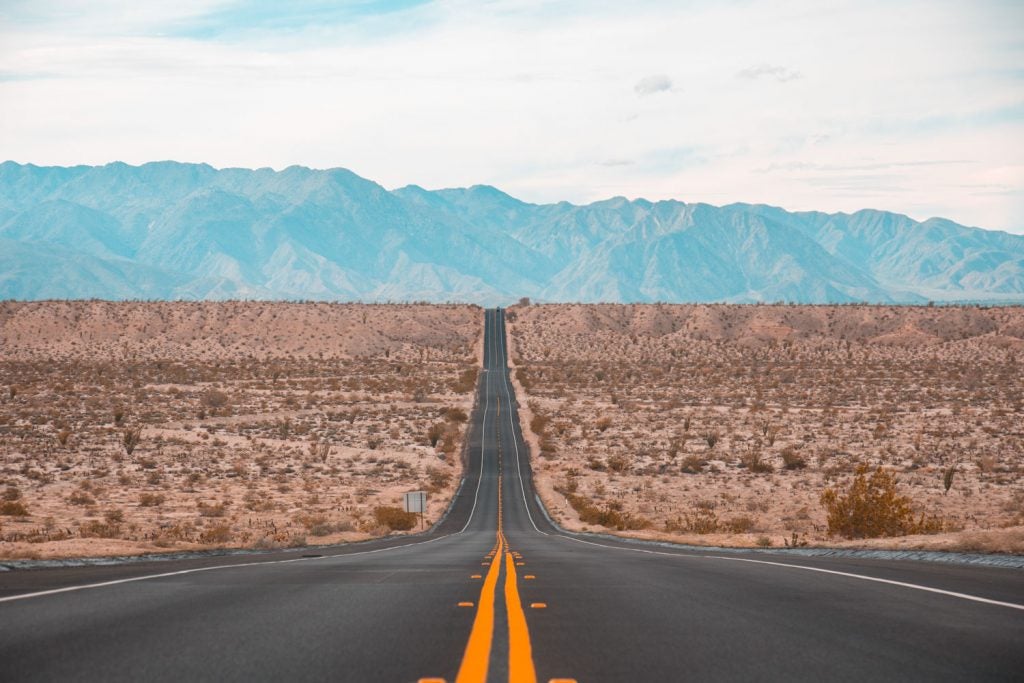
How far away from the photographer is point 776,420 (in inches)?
3063

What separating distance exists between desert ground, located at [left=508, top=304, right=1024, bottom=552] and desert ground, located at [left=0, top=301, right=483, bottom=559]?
1106 cm

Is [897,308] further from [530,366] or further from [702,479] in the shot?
[702,479]

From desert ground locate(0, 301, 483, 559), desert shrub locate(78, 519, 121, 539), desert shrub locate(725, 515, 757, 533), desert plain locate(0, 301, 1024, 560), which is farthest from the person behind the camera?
desert plain locate(0, 301, 1024, 560)

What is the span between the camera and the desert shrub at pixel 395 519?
40.8 metres

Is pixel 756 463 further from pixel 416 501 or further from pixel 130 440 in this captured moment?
pixel 130 440

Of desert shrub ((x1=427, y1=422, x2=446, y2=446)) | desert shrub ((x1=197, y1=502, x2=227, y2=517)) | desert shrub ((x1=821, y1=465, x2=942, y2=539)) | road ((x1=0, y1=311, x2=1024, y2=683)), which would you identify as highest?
road ((x1=0, y1=311, x2=1024, y2=683))

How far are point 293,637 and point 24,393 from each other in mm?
94584

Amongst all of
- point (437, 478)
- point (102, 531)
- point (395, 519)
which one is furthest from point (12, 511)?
point (437, 478)

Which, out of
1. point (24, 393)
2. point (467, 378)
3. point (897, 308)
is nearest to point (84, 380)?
point (24, 393)

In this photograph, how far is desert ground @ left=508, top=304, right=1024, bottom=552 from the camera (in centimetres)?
4222

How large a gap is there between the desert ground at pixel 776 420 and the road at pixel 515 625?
304 inches

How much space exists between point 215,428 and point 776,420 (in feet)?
157

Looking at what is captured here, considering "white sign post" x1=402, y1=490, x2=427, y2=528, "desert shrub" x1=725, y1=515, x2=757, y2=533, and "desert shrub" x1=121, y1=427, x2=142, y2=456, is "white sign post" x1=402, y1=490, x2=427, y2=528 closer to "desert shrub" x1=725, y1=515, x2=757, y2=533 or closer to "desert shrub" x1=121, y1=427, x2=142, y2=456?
"desert shrub" x1=725, y1=515, x2=757, y2=533

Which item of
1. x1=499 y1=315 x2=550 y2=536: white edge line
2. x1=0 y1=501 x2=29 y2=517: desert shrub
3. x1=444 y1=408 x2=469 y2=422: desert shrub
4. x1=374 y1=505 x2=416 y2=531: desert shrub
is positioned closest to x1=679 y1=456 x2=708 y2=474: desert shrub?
x1=499 y1=315 x2=550 y2=536: white edge line
